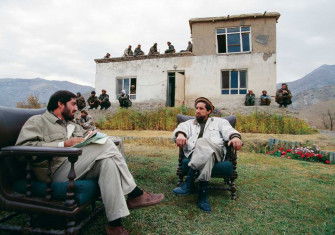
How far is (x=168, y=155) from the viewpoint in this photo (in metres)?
7.00

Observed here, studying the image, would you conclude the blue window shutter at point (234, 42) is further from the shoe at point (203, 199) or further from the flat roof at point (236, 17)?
the shoe at point (203, 199)

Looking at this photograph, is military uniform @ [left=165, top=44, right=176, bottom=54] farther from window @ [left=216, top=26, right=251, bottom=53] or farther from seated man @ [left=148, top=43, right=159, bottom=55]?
window @ [left=216, top=26, right=251, bottom=53]

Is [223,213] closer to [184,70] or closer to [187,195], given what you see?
[187,195]

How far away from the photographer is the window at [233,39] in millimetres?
17438

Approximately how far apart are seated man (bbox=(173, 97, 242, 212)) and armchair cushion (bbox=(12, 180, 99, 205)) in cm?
146

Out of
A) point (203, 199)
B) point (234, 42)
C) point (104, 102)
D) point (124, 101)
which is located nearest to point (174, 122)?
point (124, 101)

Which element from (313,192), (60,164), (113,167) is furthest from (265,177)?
(60,164)

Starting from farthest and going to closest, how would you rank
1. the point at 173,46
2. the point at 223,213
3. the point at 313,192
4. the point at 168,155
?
the point at 173,46, the point at 168,155, the point at 313,192, the point at 223,213

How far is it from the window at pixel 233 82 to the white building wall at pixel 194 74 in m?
0.33

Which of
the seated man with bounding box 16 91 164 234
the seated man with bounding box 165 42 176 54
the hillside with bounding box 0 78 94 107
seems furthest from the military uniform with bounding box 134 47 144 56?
the hillside with bounding box 0 78 94 107

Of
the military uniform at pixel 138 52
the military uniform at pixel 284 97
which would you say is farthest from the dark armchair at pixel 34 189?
the military uniform at pixel 138 52

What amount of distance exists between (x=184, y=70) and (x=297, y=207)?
50.7 feet

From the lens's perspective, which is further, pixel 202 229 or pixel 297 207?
pixel 297 207

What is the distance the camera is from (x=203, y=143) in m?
3.43
